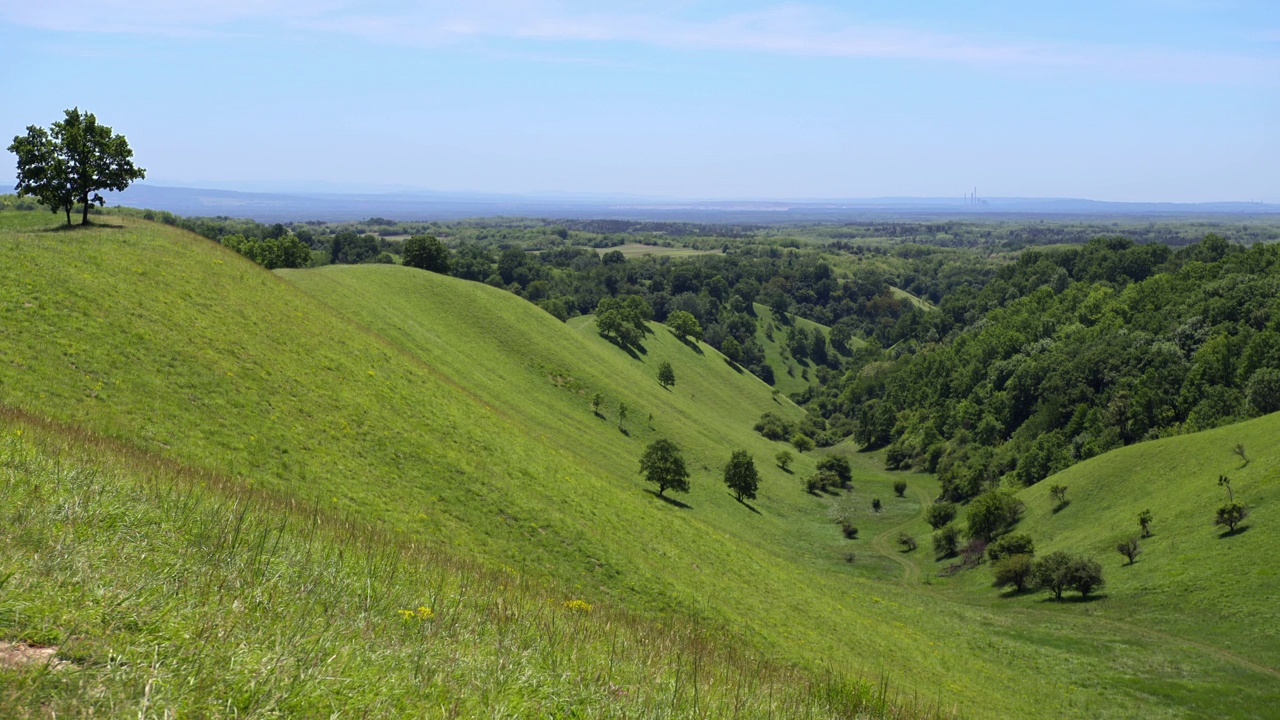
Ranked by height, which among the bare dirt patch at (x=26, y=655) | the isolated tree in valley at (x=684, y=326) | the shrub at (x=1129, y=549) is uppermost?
the bare dirt patch at (x=26, y=655)

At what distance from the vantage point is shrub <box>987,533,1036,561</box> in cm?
6469

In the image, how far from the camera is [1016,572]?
6009 cm

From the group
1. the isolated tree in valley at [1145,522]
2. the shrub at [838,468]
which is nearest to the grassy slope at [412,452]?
the isolated tree in valley at [1145,522]

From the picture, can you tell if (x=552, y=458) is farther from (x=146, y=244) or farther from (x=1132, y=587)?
(x=1132, y=587)

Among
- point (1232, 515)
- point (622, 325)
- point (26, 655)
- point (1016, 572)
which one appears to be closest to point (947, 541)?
point (1016, 572)

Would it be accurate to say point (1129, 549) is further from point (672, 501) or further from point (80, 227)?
point (80, 227)

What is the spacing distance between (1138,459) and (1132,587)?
24.9 m

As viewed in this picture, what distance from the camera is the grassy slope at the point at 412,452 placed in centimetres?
2902

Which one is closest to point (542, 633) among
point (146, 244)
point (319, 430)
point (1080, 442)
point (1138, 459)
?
point (319, 430)

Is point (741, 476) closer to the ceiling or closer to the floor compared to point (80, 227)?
closer to the floor

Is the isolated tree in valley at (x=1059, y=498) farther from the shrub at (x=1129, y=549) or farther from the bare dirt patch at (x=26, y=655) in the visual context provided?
the bare dirt patch at (x=26, y=655)

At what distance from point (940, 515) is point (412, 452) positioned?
69.2 m

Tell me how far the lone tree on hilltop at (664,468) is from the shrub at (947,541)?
106 ft

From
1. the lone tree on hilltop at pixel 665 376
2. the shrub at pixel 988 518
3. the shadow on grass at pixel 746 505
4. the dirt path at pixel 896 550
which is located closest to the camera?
the dirt path at pixel 896 550
